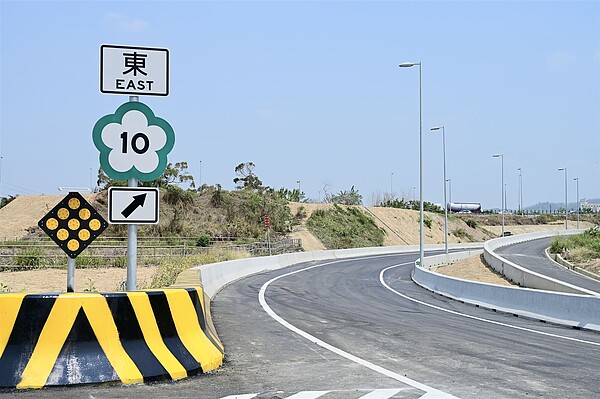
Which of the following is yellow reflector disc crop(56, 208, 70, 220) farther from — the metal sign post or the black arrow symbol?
the black arrow symbol

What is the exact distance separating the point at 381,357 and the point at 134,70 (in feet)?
17.4

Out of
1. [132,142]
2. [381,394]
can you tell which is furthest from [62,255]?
[381,394]

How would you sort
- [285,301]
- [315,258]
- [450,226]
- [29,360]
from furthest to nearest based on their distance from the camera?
[450,226] → [315,258] → [285,301] → [29,360]

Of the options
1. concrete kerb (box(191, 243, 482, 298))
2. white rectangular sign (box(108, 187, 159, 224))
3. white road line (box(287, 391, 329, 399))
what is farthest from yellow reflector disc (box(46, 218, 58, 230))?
concrete kerb (box(191, 243, 482, 298))

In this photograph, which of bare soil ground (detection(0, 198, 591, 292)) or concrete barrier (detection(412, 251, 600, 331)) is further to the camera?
bare soil ground (detection(0, 198, 591, 292))

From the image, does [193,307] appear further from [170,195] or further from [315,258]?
[170,195]

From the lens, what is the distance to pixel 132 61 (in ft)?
28.5

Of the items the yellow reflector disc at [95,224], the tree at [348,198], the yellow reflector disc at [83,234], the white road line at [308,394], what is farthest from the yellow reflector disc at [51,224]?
the tree at [348,198]

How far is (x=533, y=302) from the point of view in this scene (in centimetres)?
2053

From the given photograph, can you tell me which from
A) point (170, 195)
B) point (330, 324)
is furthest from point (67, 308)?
point (170, 195)

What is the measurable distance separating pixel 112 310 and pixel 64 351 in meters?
0.64

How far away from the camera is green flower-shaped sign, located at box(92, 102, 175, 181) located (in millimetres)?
8648

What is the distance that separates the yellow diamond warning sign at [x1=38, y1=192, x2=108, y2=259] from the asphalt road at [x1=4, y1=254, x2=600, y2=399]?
1861 millimetres

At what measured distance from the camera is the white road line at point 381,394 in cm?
773
